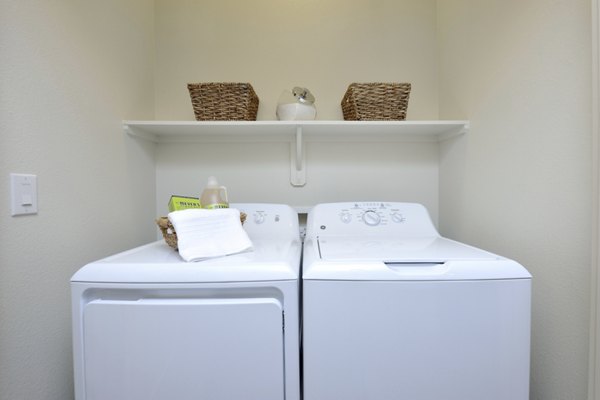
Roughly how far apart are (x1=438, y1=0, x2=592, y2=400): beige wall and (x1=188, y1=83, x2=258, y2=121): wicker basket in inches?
43.1

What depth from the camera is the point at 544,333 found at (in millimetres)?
1012

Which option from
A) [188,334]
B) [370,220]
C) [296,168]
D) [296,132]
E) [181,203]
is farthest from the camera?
[296,168]

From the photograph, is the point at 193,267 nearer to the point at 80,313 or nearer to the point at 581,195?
the point at 80,313

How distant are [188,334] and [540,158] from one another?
49.6 inches

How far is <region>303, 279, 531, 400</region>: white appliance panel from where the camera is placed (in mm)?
789

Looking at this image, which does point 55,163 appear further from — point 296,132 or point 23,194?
point 296,132

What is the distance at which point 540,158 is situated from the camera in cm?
100

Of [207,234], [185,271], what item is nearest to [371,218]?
[207,234]

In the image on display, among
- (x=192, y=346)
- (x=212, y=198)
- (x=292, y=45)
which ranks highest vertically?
(x=292, y=45)

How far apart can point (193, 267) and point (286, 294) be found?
27 cm

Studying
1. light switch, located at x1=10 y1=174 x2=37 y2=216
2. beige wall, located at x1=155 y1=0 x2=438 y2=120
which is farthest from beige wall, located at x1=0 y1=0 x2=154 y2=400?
beige wall, located at x1=155 y1=0 x2=438 y2=120

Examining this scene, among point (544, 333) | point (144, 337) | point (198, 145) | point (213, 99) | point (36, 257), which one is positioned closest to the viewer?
point (144, 337)

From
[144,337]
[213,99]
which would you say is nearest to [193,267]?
[144,337]

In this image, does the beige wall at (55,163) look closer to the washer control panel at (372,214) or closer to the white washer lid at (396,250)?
the white washer lid at (396,250)
